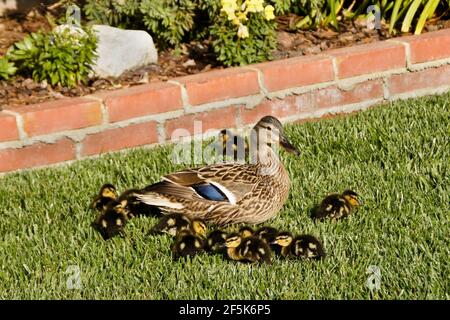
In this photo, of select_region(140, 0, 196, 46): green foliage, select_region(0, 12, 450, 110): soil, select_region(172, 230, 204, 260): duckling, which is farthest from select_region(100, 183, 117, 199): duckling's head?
select_region(140, 0, 196, 46): green foliage

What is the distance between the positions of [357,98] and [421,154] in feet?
4.50

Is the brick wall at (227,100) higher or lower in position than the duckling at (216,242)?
higher

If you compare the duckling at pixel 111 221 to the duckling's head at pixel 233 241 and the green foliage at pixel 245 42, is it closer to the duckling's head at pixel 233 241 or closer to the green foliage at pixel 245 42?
the duckling's head at pixel 233 241

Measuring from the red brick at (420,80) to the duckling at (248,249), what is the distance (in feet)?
10.1

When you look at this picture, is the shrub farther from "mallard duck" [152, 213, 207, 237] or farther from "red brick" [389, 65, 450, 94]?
"mallard duck" [152, 213, 207, 237]

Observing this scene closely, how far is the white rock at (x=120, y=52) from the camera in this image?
8500 millimetres

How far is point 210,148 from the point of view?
8.00 metres

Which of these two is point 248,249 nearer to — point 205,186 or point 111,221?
point 205,186

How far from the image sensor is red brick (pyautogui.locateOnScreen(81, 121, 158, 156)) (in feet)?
26.0

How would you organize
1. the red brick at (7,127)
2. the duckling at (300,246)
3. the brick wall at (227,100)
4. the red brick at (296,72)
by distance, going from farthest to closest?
the red brick at (296,72)
the brick wall at (227,100)
the red brick at (7,127)
the duckling at (300,246)

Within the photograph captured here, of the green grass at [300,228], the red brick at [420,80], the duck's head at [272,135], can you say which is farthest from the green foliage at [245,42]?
the duck's head at [272,135]

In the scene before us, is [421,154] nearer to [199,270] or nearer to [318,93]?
[318,93]

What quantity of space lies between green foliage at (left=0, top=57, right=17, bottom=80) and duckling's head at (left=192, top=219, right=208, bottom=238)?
98.3 inches

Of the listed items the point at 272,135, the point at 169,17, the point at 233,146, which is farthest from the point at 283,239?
the point at 169,17
